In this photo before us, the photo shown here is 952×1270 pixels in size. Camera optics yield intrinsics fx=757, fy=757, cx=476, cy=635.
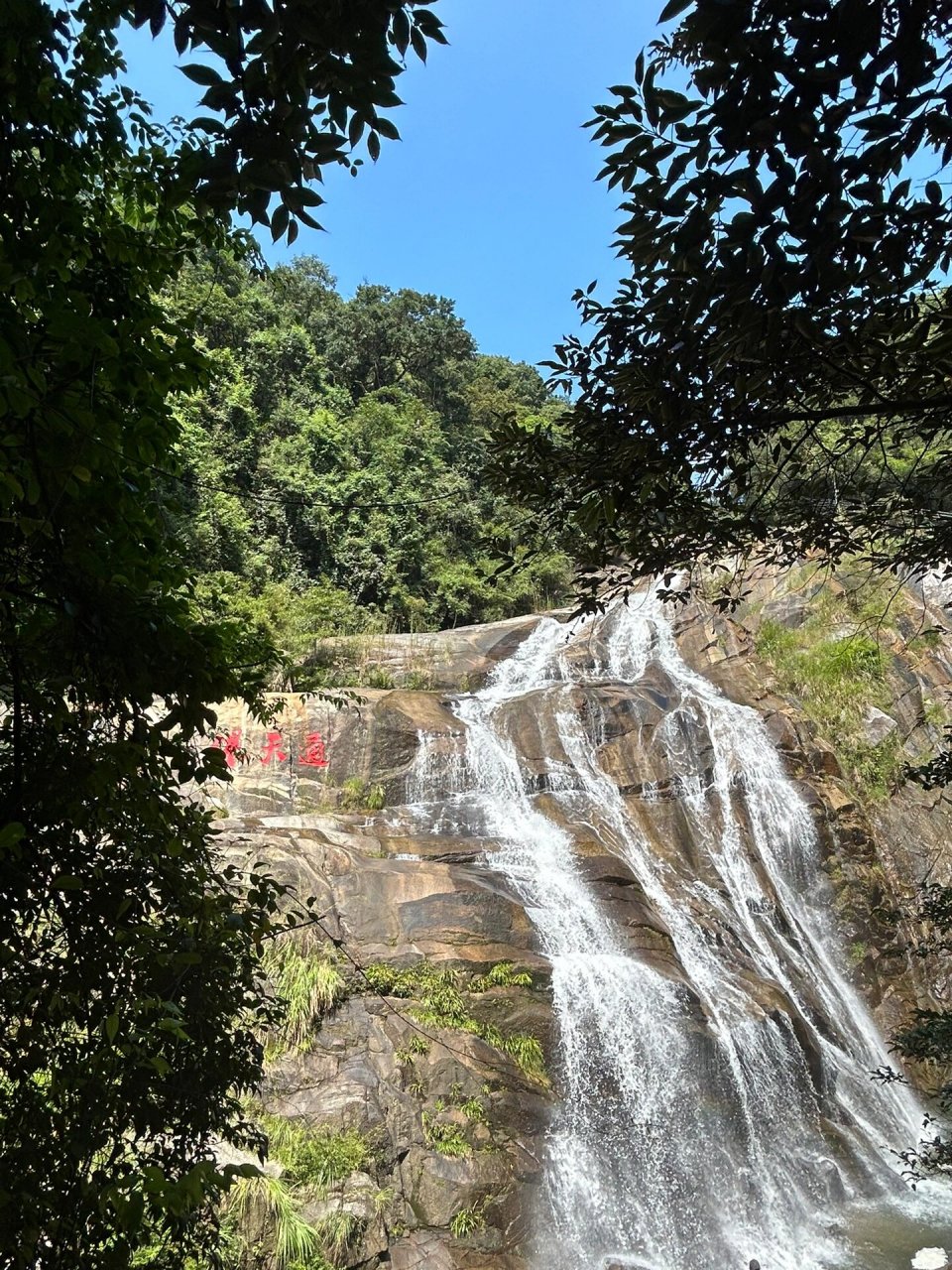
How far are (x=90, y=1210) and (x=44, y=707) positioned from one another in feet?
3.83

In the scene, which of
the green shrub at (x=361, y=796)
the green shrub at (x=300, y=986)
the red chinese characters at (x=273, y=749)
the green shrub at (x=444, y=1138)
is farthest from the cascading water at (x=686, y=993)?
the green shrub at (x=300, y=986)

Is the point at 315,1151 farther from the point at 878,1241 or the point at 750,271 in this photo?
the point at 750,271

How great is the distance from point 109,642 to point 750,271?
1.85 m

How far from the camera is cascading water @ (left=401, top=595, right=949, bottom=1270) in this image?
7.10 meters

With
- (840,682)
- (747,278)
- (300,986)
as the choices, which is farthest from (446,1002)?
(840,682)

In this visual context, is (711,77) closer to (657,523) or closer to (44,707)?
(657,523)

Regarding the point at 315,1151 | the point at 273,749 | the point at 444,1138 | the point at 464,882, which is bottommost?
the point at 444,1138

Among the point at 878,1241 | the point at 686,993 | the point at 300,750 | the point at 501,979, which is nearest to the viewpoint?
the point at 878,1241

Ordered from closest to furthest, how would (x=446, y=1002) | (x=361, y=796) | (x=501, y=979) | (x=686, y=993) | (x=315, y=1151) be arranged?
(x=315, y=1151)
(x=446, y=1002)
(x=501, y=979)
(x=686, y=993)
(x=361, y=796)

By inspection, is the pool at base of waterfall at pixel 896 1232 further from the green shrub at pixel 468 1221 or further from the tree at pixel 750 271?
the tree at pixel 750 271

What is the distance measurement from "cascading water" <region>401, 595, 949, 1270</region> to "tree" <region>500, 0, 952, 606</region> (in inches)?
122

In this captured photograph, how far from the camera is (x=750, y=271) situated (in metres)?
1.72

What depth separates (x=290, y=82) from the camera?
4.95 feet

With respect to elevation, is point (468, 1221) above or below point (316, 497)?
below
